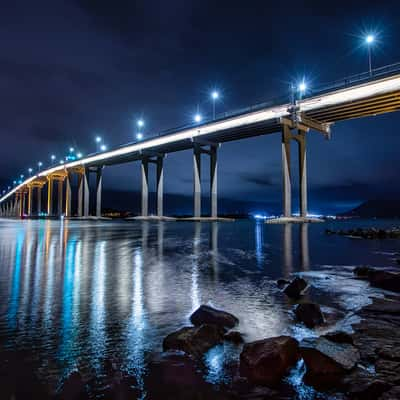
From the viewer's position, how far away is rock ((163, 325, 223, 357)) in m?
4.25

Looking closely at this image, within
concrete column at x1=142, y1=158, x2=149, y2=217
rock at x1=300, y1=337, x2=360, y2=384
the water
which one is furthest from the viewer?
concrete column at x1=142, y1=158, x2=149, y2=217

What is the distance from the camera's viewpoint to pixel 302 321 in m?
5.52

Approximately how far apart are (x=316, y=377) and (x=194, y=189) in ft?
248

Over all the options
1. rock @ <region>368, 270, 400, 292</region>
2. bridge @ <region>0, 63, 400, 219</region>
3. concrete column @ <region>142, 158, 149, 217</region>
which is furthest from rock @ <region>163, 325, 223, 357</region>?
concrete column @ <region>142, 158, 149, 217</region>

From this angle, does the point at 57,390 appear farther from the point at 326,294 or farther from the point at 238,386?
the point at 326,294

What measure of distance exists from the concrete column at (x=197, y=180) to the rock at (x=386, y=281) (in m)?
69.6

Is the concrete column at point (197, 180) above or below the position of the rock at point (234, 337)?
above

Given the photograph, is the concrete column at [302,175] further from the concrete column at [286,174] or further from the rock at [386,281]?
the rock at [386,281]

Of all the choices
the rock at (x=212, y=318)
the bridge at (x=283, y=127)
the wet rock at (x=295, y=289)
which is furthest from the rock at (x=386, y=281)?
the bridge at (x=283, y=127)

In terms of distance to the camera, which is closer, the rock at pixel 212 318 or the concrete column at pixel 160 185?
the rock at pixel 212 318

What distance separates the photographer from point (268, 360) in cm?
370

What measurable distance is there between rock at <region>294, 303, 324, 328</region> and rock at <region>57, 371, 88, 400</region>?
390 cm

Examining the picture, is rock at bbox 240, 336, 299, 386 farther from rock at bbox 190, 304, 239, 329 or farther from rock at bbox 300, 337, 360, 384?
rock at bbox 190, 304, 239, 329

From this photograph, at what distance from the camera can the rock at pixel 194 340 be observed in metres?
4.25
